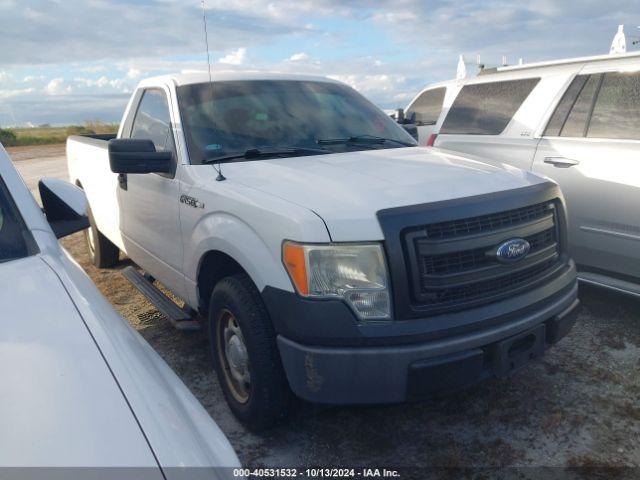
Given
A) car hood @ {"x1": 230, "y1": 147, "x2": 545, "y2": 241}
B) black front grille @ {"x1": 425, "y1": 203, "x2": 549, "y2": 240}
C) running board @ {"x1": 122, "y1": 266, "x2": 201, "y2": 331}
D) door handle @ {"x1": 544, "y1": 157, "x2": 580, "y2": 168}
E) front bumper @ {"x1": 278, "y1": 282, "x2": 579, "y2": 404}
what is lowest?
running board @ {"x1": 122, "y1": 266, "x2": 201, "y2": 331}

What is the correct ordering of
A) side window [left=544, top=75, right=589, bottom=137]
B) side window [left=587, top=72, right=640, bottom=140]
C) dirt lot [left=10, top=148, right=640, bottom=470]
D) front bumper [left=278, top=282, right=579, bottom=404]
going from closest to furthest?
front bumper [left=278, top=282, right=579, bottom=404]
dirt lot [left=10, top=148, right=640, bottom=470]
side window [left=587, top=72, right=640, bottom=140]
side window [left=544, top=75, right=589, bottom=137]

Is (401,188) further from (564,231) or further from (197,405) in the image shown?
(197,405)

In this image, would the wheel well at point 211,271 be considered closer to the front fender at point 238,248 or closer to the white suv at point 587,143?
the front fender at point 238,248

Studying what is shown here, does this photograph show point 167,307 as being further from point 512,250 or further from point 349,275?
point 512,250

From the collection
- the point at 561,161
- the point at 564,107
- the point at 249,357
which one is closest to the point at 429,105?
the point at 564,107

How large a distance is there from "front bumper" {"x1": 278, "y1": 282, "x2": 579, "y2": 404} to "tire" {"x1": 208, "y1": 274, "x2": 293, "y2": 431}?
0.55 feet

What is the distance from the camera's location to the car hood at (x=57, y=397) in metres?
1.14

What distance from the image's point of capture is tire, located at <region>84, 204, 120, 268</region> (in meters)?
5.80

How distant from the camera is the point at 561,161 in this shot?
4.29 m

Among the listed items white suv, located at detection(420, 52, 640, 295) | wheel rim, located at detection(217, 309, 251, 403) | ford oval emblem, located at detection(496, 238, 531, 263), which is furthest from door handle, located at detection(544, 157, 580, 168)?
wheel rim, located at detection(217, 309, 251, 403)

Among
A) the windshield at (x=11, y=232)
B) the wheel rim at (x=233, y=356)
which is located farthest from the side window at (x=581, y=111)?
the windshield at (x=11, y=232)

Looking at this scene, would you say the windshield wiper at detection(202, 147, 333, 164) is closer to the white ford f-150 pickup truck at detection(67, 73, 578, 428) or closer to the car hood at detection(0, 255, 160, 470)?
the white ford f-150 pickup truck at detection(67, 73, 578, 428)

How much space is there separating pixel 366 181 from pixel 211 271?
43.6 inches

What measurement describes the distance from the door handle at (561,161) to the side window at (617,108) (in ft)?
0.88
